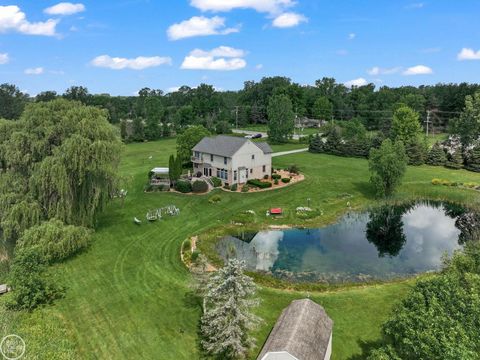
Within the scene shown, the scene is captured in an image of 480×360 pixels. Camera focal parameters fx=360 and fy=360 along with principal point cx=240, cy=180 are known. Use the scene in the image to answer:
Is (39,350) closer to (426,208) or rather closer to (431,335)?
(431,335)

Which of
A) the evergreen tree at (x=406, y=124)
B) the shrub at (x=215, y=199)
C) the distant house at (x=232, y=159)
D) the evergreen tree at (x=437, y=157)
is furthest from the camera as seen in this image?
the evergreen tree at (x=406, y=124)

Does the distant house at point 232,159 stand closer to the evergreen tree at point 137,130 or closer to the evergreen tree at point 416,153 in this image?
the evergreen tree at point 416,153

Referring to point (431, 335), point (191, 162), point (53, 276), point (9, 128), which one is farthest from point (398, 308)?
point (191, 162)

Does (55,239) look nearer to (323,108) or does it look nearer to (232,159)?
(232,159)

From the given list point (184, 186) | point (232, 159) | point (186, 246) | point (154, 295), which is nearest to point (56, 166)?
point (186, 246)

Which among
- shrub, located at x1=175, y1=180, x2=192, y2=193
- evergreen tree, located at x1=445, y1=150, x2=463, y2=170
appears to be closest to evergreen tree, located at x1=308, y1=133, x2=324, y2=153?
evergreen tree, located at x1=445, y1=150, x2=463, y2=170

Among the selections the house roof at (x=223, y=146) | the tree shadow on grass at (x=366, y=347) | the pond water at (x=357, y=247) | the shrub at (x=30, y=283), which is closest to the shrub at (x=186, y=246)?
the pond water at (x=357, y=247)
